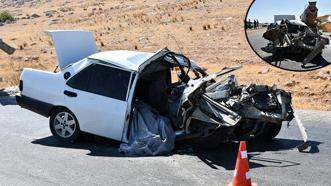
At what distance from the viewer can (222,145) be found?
10594 millimetres

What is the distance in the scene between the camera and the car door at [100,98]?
33.4ft

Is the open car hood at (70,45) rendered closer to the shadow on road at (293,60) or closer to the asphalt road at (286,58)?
the asphalt road at (286,58)

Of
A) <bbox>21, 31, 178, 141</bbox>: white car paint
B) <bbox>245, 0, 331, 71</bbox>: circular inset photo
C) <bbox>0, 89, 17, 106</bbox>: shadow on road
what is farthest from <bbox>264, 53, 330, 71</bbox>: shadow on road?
<bbox>0, 89, 17, 106</bbox>: shadow on road

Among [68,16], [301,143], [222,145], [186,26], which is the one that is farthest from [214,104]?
[68,16]

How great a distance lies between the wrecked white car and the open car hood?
0.44 metres

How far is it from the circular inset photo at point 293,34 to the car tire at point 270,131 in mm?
1314

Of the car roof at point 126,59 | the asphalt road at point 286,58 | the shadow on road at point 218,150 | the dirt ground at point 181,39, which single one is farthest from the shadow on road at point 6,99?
the asphalt road at point 286,58

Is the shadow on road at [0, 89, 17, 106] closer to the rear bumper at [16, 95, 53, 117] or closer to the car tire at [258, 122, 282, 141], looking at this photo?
the rear bumper at [16, 95, 53, 117]

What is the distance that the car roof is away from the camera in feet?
34.2

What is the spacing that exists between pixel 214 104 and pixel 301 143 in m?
1.97

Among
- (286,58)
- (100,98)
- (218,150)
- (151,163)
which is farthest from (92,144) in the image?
(286,58)

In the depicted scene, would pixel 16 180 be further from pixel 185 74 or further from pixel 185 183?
pixel 185 74

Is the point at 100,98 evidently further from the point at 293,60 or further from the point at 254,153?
the point at 293,60

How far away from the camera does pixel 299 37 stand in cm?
865
